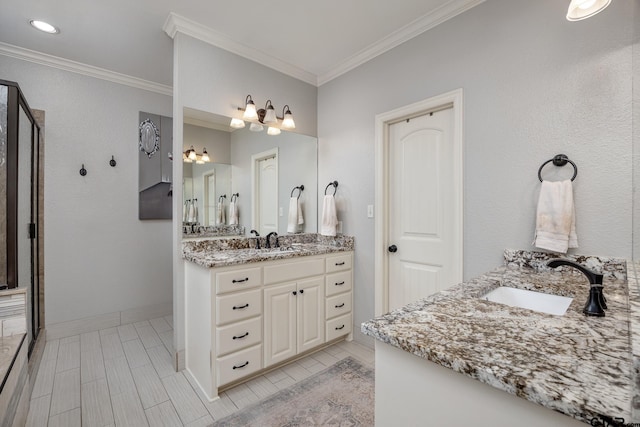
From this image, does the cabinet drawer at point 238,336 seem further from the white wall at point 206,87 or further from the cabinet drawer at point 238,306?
the white wall at point 206,87

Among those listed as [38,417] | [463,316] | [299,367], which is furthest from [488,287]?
[38,417]

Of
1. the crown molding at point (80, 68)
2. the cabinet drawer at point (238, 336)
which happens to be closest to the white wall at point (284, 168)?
the cabinet drawer at point (238, 336)

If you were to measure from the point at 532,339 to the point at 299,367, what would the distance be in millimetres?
1869

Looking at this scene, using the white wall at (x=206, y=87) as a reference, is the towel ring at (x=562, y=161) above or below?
below

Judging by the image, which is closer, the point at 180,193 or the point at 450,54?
the point at 450,54

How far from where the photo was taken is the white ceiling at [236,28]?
1997mm

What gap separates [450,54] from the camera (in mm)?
2066

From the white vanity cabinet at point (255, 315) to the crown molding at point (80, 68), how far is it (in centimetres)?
213

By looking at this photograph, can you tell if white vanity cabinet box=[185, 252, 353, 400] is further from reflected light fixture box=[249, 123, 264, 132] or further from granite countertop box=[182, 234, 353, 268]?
reflected light fixture box=[249, 123, 264, 132]

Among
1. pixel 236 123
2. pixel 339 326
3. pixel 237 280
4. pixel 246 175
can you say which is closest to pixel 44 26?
pixel 236 123

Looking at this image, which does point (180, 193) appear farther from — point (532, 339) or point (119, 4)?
point (532, 339)

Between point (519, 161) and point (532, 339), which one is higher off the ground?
point (519, 161)

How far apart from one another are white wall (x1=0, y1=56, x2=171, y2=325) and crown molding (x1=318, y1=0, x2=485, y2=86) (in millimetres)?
2007

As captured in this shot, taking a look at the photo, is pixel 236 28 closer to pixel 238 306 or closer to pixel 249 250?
pixel 249 250
